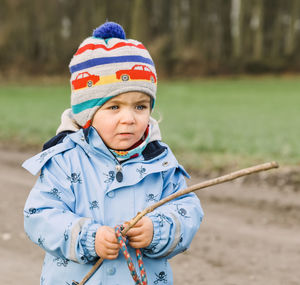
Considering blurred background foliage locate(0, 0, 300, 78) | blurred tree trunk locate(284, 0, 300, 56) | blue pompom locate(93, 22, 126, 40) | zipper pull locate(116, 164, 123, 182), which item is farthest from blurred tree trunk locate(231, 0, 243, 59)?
zipper pull locate(116, 164, 123, 182)

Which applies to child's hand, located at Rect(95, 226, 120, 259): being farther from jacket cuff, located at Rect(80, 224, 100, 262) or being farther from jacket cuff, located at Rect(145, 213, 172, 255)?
jacket cuff, located at Rect(145, 213, 172, 255)

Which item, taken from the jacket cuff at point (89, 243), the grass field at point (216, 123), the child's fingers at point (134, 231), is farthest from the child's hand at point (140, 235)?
the grass field at point (216, 123)

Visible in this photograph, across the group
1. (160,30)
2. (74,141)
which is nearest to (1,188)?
(74,141)

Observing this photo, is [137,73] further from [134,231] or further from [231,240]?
[231,240]

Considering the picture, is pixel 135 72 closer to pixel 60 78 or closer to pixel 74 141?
pixel 74 141

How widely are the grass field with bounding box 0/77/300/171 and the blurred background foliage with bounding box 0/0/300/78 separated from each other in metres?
6.79

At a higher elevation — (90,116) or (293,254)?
(90,116)

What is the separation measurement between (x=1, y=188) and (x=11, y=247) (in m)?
2.18

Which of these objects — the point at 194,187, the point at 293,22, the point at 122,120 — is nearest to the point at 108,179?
the point at 122,120

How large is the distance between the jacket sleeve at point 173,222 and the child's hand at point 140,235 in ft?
0.12

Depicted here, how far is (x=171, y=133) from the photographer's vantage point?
1134cm

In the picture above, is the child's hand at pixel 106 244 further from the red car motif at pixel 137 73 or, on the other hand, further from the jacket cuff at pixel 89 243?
the red car motif at pixel 137 73

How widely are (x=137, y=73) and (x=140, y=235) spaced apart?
0.67 metres

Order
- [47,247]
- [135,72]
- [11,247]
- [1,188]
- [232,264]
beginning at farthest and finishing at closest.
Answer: [1,188], [11,247], [232,264], [135,72], [47,247]
